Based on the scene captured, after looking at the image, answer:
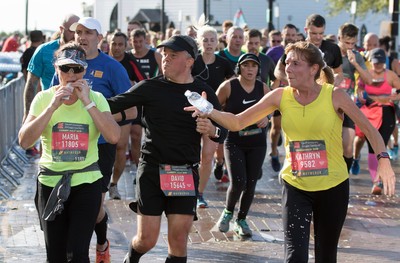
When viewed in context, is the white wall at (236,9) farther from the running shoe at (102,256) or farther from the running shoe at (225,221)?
the running shoe at (102,256)

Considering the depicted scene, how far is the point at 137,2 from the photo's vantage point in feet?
208

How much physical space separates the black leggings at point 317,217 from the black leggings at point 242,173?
2868 mm

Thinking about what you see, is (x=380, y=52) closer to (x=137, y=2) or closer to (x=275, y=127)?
(x=275, y=127)

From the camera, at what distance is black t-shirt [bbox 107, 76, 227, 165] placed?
6.55 m

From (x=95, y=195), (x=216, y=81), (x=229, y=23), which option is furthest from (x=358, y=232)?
(x=229, y=23)

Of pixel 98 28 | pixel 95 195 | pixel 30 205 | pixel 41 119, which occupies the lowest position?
pixel 30 205

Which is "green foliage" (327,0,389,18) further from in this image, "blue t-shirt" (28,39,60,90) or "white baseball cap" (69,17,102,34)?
"white baseball cap" (69,17,102,34)

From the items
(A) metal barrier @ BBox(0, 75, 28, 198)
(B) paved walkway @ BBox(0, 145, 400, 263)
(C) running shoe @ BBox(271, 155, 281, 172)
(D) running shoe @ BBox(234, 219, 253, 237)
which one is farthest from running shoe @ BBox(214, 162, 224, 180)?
(D) running shoe @ BBox(234, 219, 253, 237)

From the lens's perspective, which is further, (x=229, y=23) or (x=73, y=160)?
(x=229, y=23)

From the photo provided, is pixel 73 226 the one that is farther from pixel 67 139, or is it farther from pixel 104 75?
pixel 104 75

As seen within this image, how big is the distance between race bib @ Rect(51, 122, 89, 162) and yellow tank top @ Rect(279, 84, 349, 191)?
4.36ft

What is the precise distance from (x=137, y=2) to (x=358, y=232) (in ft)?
181

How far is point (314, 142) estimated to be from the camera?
620 centimetres

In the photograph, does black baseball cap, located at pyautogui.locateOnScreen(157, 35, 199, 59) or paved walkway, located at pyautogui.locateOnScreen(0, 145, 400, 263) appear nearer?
black baseball cap, located at pyautogui.locateOnScreen(157, 35, 199, 59)
